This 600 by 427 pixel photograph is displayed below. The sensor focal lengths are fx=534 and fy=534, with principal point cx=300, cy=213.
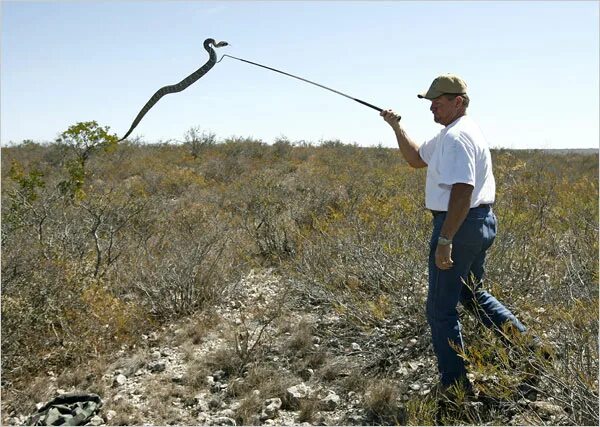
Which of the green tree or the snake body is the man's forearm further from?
the green tree

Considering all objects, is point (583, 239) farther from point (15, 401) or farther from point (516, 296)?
point (15, 401)

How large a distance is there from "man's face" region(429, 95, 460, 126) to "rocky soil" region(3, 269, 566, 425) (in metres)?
1.44

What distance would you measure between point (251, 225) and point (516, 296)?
12.9 feet

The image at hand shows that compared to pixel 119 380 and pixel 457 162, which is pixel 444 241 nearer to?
pixel 457 162

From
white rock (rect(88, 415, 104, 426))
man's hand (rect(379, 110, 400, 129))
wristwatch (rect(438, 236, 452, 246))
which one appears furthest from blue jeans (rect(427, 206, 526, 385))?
white rock (rect(88, 415, 104, 426))

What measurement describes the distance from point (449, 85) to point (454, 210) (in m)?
0.73

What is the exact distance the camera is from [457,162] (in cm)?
273

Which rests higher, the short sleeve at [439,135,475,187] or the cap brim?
the cap brim

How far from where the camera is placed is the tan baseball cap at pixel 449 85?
294 cm

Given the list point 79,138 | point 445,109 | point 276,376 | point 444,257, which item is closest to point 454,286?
point 444,257

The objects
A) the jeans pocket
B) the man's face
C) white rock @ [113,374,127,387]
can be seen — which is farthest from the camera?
white rock @ [113,374,127,387]

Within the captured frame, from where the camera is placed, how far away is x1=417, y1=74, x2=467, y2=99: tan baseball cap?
9.64ft

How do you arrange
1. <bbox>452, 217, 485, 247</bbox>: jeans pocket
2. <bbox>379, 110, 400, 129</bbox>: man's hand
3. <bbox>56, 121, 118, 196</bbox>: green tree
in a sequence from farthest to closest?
1. <bbox>56, 121, 118, 196</bbox>: green tree
2. <bbox>379, 110, 400, 129</bbox>: man's hand
3. <bbox>452, 217, 485, 247</bbox>: jeans pocket

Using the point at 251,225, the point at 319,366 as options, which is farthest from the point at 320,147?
the point at 319,366
